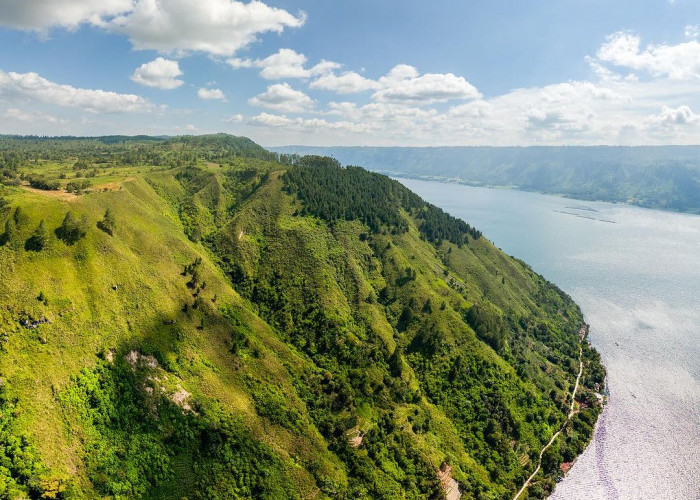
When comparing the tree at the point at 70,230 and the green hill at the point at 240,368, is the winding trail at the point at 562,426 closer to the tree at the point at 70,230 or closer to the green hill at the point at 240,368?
the green hill at the point at 240,368

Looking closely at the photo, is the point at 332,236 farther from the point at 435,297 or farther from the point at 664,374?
the point at 664,374

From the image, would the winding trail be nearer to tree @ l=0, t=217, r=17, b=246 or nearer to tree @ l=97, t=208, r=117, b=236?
tree @ l=97, t=208, r=117, b=236

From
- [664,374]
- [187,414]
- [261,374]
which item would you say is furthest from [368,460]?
[664,374]

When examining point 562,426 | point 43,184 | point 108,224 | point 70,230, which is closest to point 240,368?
point 70,230

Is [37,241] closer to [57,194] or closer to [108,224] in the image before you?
[108,224]

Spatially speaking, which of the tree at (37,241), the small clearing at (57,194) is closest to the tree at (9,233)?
the tree at (37,241)
